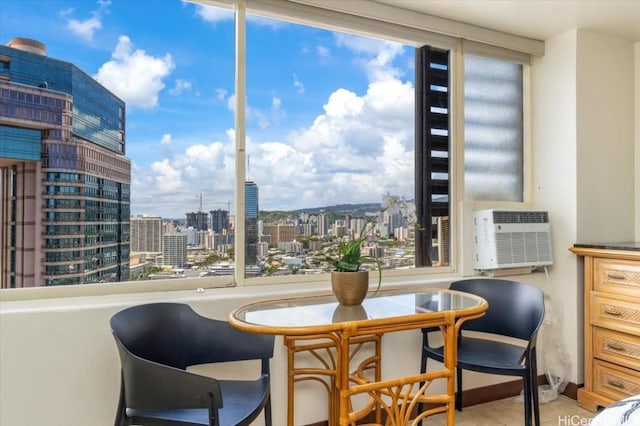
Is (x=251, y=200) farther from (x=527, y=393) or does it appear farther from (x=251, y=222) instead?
(x=527, y=393)

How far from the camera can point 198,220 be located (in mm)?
2197

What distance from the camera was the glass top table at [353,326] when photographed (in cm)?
160

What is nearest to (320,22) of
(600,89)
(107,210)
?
(107,210)

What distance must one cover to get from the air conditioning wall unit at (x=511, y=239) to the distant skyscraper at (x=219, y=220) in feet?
5.26

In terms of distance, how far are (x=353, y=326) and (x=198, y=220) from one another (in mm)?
1046

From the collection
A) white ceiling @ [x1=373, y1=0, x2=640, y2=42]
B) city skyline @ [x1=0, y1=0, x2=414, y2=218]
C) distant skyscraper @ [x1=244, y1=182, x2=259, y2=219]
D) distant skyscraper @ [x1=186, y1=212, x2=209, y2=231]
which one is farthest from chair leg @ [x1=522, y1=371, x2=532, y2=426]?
white ceiling @ [x1=373, y1=0, x2=640, y2=42]

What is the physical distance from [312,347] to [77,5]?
194 cm

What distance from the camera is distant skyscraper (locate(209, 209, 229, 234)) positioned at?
2.22m

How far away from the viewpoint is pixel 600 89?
2.81 m

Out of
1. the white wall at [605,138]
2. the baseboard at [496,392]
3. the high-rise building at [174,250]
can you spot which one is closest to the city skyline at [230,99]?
the high-rise building at [174,250]

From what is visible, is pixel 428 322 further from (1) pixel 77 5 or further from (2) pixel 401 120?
(1) pixel 77 5

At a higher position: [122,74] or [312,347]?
[122,74]

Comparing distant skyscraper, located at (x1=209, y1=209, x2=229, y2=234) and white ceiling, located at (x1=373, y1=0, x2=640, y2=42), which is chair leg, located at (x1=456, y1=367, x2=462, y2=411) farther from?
white ceiling, located at (x1=373, y1=0, x2=640, y2=42)

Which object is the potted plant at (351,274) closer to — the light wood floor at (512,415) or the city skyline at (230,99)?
the city skyline at (230,99)
